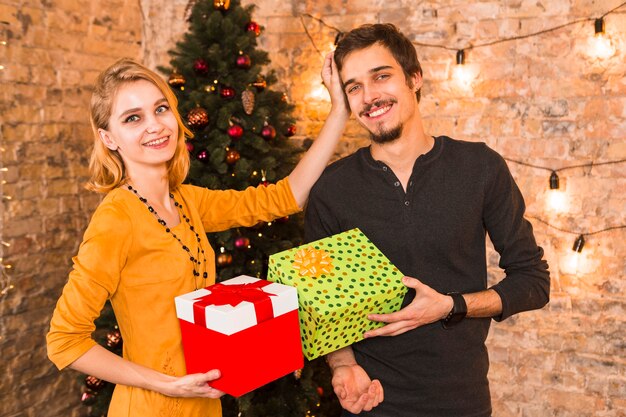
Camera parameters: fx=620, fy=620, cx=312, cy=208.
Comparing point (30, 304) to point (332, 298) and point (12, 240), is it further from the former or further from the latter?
point (332, 298)

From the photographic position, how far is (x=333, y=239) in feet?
5.84

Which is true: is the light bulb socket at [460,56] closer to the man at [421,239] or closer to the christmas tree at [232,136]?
the christmas tree at [232,136]

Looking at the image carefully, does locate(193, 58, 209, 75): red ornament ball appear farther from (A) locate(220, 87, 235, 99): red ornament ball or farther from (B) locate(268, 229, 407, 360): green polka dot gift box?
(B) locate(268, 229, 407, 360): green polka dot gift box


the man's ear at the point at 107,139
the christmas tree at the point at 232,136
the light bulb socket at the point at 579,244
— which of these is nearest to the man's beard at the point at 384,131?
the man's ear at the point at 107,139

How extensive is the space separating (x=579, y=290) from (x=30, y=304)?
10.00ft

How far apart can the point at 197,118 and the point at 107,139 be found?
1.12 m

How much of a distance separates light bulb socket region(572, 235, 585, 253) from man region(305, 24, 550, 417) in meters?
1.52

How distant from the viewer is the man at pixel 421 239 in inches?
72.6

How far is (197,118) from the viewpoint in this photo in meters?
2.92

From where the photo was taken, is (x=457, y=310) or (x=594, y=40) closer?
(x=457, y=310)

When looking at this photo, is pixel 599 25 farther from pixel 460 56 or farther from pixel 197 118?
pixel 197 118

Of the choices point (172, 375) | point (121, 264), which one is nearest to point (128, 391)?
point (172, 375)

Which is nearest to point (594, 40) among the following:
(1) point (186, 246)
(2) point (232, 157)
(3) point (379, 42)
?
(3) point (379, 42)

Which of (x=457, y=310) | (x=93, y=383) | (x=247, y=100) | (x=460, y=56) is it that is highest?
(x=460, y=56)
